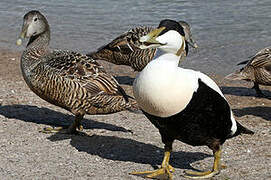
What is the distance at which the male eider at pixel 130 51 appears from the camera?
1027cm

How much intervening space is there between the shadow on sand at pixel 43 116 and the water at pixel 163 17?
4033mm

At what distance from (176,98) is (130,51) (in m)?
5.27

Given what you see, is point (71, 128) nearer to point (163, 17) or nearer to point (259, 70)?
point (259, 70)

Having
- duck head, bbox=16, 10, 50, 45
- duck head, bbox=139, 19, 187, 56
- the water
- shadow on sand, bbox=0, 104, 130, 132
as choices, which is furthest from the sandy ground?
the water

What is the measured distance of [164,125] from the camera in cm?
551

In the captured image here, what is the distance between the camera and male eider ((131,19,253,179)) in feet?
17.1

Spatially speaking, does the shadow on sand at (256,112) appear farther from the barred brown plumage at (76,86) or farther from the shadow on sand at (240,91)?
the barred brown plumage at (76,86)

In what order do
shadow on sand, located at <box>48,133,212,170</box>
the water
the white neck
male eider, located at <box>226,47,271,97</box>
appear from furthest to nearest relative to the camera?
the water < male eider, located at <box>226,47,271,97</box> < shadow on sand, located at <box>48,133,212,170</box> < the white neck

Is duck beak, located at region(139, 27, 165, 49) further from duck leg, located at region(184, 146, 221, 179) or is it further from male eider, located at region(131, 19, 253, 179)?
duck leg, located at region(184, 146, 221, 179)

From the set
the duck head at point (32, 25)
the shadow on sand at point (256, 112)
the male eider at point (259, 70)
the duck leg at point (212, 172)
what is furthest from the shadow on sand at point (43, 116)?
the male eider at point (259, 70)

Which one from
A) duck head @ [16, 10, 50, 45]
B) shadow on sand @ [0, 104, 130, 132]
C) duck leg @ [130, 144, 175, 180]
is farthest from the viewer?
duck head @ [16, 10, 50, 45]

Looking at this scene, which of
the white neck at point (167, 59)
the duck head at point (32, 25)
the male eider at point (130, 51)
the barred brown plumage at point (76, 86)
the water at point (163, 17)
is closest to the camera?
the white neck at point (167, 59)

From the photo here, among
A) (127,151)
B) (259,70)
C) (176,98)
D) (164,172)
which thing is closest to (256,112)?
(259,70)

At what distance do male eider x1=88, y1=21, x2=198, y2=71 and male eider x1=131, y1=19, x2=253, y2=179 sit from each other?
15.2 feet
